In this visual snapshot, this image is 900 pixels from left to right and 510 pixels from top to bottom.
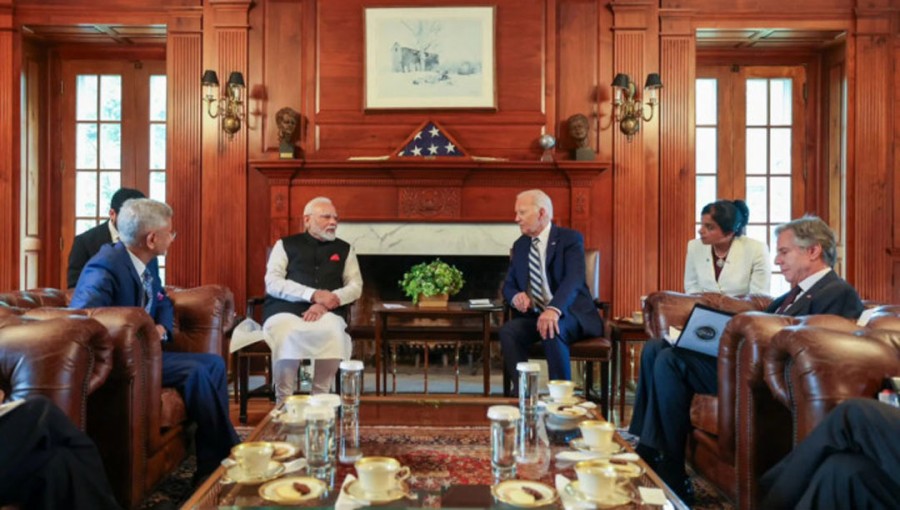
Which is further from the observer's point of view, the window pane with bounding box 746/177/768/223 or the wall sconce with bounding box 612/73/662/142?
the window pane with bounding box 746/177/768/223

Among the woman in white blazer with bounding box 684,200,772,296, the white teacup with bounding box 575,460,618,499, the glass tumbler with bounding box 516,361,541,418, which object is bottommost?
the white teacup with bounding box 575,460,618,499

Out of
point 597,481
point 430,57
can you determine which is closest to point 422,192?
point 430,57

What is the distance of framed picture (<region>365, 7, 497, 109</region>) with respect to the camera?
5652mm

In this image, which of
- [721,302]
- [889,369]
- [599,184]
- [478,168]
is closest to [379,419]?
[889,369]

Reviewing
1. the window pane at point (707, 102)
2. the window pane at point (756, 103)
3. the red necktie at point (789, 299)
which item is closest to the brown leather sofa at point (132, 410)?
the red necktie at point (789, 299)

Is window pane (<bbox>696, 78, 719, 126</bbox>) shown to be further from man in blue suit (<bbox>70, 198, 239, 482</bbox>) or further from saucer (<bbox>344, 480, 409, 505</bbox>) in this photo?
saucer (<bbox>344, 480, 409, 505</bbox>)

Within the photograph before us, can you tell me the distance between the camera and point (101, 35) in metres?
6.47

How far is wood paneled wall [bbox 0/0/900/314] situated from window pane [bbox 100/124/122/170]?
1.06 meters

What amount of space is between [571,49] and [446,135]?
1.21 meters

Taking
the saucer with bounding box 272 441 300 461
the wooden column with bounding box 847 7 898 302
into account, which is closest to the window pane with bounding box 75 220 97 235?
the saucer with bounding box 272 441 300 461

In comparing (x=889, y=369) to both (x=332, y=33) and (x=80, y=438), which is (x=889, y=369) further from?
(x=332, y=33)

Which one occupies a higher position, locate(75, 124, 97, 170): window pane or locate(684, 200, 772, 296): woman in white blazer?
locate(75, 124, 97, 170): window pane

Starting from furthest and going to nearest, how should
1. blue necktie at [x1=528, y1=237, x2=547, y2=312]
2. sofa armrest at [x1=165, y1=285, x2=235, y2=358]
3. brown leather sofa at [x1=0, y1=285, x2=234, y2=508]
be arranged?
1. blue necktie at [x1=528, y1=237, x2=547, y2=312]
2. sofa armrest at [x1=165, y1=285, x2=235, y2=358]
3. brown leather sofa at [x1=0, y1=285, x2=234, y2=508]

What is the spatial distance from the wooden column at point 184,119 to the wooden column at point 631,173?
330cm
